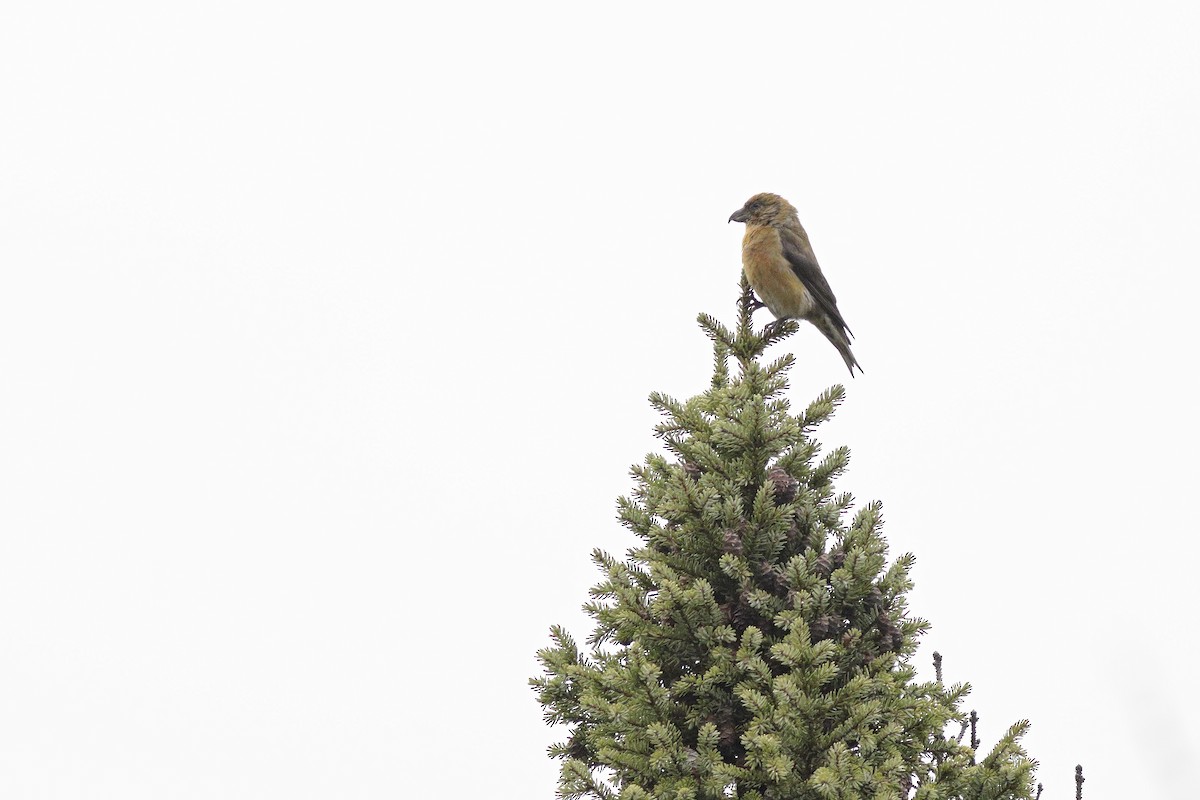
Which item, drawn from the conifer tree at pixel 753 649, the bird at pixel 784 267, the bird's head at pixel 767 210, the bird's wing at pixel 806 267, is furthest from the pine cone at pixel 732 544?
the bird's head at pixel 767 210

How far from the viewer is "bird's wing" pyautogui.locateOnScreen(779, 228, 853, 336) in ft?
29.5

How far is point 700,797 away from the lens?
3.89 meters

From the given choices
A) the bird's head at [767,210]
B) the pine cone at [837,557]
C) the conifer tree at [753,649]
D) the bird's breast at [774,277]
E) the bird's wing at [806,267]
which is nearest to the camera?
the conifer tree at [753,649]

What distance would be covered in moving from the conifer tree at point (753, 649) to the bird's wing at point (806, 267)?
14.5 ft

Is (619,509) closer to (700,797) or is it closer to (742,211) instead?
(700,797)

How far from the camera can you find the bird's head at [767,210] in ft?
30.5

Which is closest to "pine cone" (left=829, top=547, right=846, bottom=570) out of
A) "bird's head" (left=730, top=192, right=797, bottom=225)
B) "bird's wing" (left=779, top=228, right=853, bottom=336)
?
"bird's wing" (left=779, top=228, right=853, bottom=336)

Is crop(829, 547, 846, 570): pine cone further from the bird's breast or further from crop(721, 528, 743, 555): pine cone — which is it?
the bird's breast

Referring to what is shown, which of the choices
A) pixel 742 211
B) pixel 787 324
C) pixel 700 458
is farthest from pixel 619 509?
pixel 742 211

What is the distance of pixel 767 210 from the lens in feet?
30.6

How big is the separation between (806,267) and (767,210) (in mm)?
629

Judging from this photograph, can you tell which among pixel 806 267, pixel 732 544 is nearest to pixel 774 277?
pixel 806 267

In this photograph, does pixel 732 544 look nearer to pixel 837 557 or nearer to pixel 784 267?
pixel 837 557

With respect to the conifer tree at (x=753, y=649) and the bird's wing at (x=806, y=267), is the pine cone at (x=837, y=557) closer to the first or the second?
the conifer tree at (x=753, y=649)
